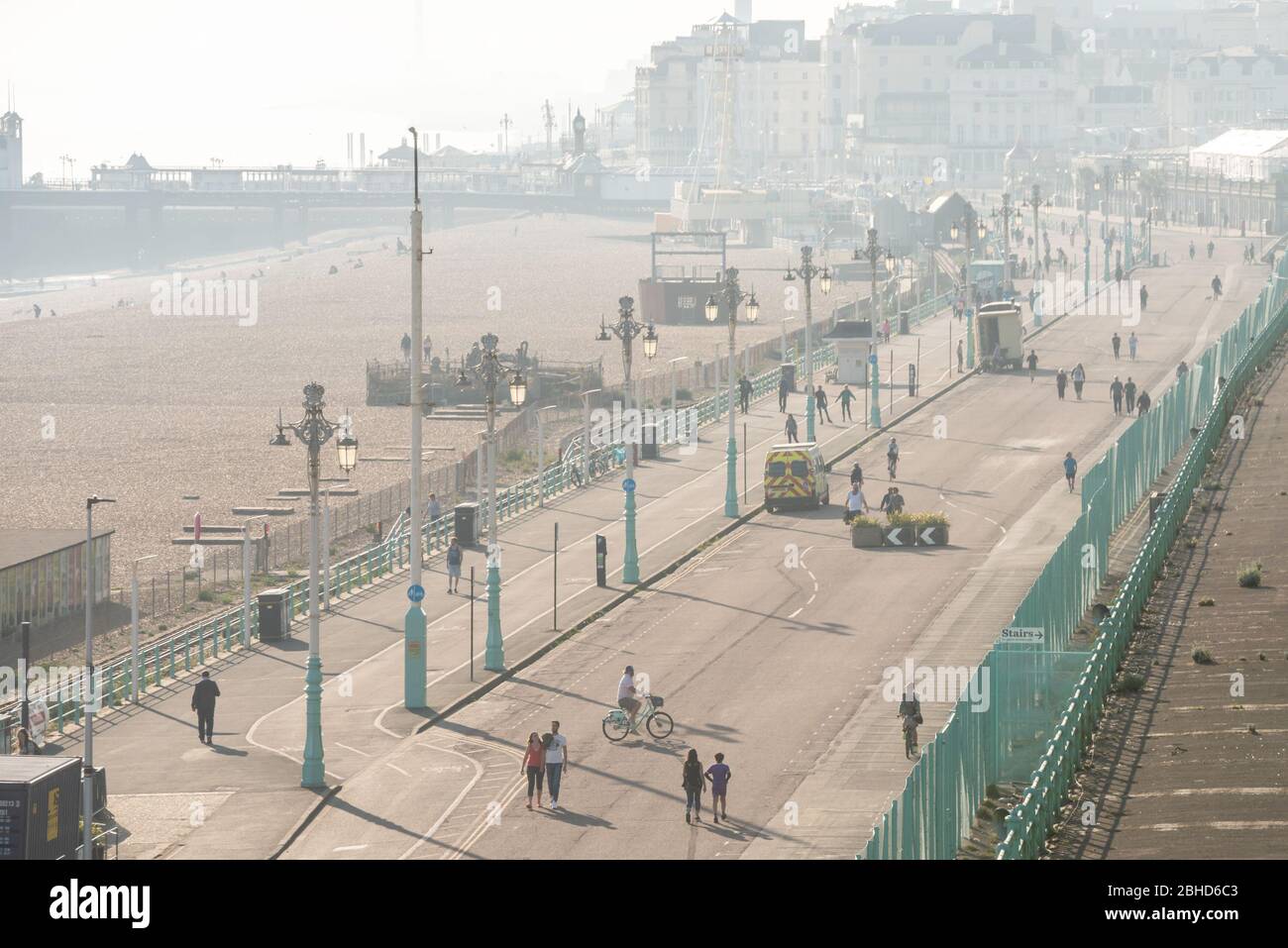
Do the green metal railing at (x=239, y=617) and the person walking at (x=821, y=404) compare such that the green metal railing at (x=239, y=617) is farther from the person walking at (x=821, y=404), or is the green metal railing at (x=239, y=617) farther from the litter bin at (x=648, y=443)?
the person walking at (x=821, y=404)

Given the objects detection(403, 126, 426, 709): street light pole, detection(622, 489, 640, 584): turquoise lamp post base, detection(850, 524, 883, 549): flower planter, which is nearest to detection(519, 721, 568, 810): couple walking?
detection(403, 126, 426, 709): street light pole

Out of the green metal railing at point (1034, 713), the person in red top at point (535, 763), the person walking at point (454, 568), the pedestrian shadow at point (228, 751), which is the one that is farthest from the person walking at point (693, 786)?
the person walking at point (454, 568)

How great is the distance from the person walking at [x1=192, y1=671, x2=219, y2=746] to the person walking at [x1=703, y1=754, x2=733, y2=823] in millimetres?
9385

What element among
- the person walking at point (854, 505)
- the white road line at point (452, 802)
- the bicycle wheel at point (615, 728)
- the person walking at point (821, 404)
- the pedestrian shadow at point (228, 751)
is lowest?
the pedestrian shadow at point (228, 751)

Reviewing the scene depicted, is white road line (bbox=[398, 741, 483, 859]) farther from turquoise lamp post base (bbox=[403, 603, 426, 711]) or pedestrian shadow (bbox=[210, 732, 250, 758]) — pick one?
pedestrian shadow (bbox=[210, 732, 250, 758])

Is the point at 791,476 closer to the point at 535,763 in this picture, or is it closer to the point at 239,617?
the point at 239,617

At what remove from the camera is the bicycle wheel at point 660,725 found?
3303 centimetres

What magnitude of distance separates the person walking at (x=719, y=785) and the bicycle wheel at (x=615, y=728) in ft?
14.7

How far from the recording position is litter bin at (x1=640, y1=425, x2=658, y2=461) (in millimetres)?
65625

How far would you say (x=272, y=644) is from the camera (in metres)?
42.1

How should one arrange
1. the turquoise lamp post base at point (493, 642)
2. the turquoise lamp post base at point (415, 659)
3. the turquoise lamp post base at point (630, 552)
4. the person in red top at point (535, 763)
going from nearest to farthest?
the person in red top at point (535, 763)
the turquoise lamp post base at point (415, 659)
the turquoise lamp post base at point (493, 642)
the turquoise lamp post base at point (630, 552)
